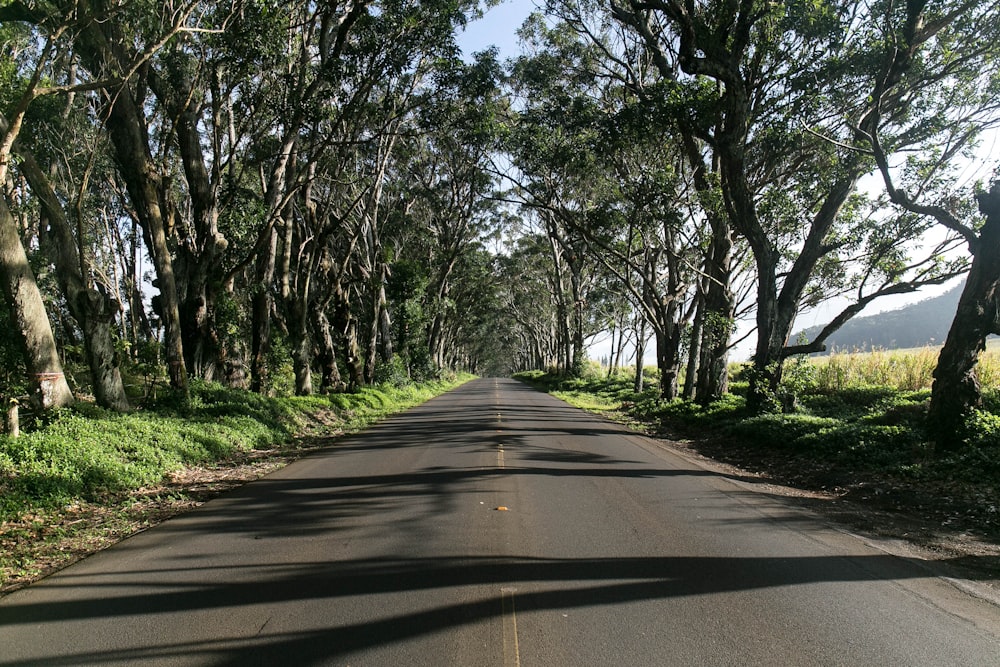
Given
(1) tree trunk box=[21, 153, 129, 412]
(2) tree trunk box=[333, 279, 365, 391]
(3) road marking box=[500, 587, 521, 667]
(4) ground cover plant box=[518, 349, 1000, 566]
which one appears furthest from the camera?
(2) tree trunk box=[333, 279, 365, 391]

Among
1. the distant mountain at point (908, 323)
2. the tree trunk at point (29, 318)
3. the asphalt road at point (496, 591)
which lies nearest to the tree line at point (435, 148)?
the tree trunk at point (29, 318)

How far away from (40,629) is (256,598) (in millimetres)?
1271

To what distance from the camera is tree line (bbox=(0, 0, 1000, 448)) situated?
33.9 feet

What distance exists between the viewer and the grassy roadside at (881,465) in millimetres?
6648

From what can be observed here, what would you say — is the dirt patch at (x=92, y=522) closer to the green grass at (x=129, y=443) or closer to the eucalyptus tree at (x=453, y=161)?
the green grass at (x=129, y=443)

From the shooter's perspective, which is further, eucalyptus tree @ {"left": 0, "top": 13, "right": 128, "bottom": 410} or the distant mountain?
the distant mountain

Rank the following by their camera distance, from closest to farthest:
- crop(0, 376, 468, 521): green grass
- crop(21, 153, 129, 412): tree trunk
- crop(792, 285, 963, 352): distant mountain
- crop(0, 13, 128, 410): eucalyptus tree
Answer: crop(0, 376, 468, 521): green grass
crop(0, 13, 128, 410): eucalyptus tree
crop(21, 153, 129, 412): tree trunk
crop(792, 285, 963, 352): distant mountain

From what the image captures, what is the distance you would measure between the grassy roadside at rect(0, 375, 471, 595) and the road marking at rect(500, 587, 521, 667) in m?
3.74

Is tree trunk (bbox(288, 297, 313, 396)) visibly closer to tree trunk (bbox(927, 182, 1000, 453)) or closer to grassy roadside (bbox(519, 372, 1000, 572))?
grassy roadside (bbox(519, 372, 1000, 572))

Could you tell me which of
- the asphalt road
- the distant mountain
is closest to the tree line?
the asphalt road

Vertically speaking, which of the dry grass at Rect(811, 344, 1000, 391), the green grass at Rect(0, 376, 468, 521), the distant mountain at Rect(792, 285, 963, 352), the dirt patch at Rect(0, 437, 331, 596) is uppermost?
the distant mountain at Rect(792, 285, 963, 352)

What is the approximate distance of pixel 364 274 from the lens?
2689cm

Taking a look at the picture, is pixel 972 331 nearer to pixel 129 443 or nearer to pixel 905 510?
pixel 905 510

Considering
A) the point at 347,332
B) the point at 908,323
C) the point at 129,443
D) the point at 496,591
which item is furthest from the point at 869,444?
the point at 908,323
